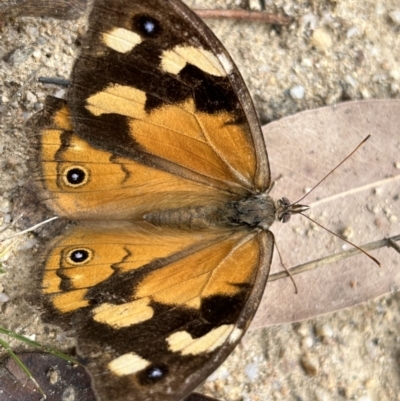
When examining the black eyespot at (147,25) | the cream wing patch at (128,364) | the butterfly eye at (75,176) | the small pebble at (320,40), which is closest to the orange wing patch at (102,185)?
the butterfly eye at (75,176)

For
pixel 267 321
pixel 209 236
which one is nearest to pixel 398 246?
pixel 267 321

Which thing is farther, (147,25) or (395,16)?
(395,16)

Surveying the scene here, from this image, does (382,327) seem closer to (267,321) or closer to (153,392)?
(267,321)

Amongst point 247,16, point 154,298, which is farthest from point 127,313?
point 247,16

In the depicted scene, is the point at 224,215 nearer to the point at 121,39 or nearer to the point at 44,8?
the point at 121,39

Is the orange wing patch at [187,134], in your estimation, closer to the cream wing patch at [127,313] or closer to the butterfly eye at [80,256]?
the butterfly eye at [80,256]

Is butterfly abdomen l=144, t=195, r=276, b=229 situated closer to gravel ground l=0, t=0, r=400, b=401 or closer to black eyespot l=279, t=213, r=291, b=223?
black eyespot l=279, t=213, r=291, b=223

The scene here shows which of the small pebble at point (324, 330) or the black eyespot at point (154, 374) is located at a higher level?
the black eyespot at point (154, 374)
